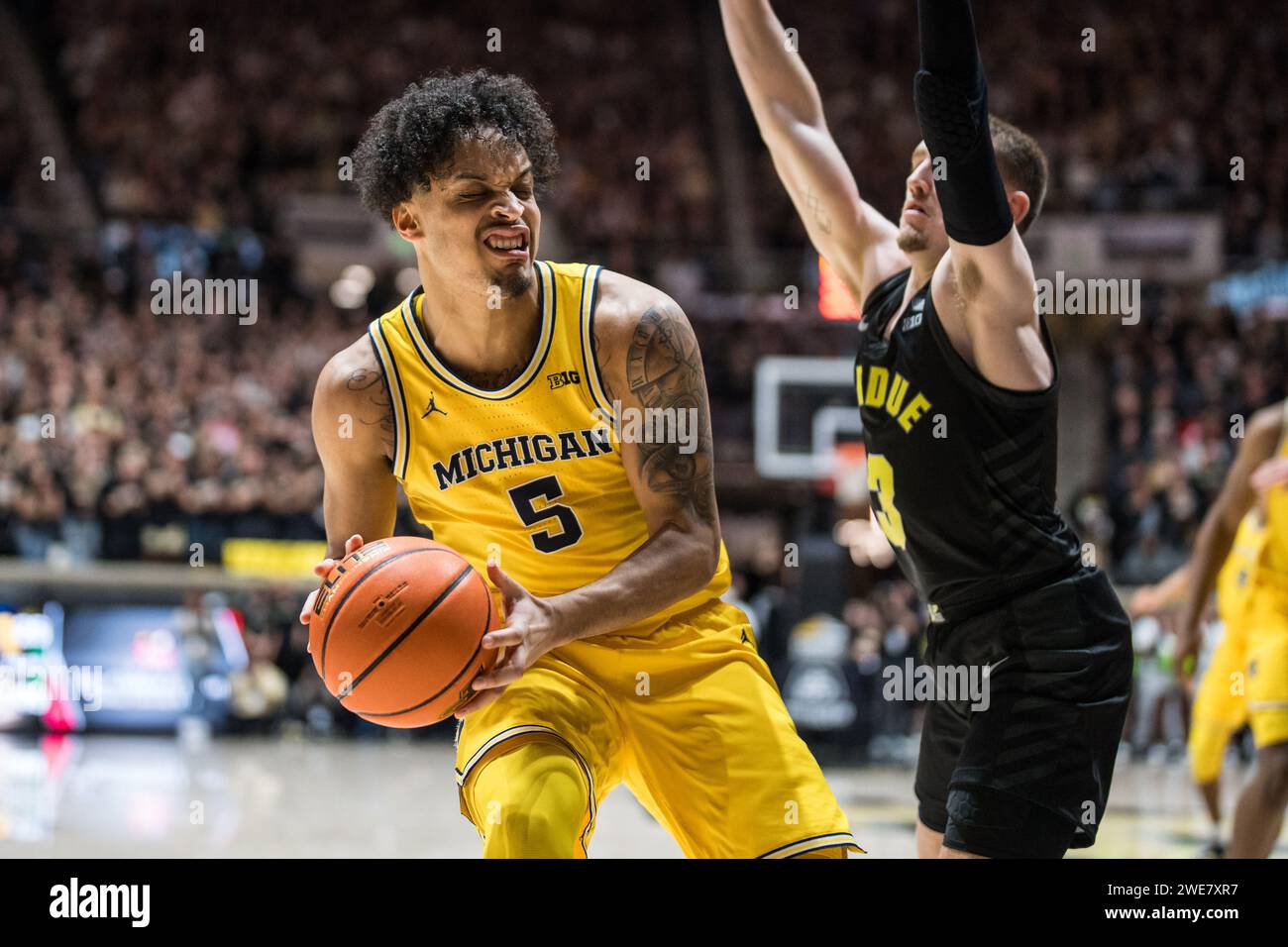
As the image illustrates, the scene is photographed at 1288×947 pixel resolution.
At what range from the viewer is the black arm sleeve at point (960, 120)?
9.44 ft

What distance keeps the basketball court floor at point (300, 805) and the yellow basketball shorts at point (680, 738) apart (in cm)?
347

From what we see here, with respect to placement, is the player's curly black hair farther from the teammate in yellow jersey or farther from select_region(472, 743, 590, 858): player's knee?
the teammate in yellow jersey

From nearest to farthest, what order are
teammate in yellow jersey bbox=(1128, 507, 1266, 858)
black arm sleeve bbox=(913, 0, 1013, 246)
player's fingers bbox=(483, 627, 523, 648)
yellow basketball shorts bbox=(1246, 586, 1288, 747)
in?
player's fingers bbox=(483, 627, 523, 648), black arm sleeve bbox=(913, 0, 1013, 246), yellow basketball shorts bbox=(1246, 586, 1288, 747), teammate in yellow jersey bbox=(1128, 507, 1266, 858)

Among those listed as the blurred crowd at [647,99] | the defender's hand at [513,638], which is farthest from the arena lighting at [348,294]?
the defender's hand at [513,638]

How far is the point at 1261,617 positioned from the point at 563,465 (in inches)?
126

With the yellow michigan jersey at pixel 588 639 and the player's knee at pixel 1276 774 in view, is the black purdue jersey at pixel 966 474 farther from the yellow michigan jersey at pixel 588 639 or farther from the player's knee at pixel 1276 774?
the player's knee at pixel 1276 774

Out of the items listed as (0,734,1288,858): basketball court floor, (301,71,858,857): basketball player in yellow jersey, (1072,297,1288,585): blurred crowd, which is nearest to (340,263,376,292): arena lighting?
(0,734,1288,858): basketball court floor

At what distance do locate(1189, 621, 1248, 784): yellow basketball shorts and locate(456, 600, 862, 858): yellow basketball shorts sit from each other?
3225 mm

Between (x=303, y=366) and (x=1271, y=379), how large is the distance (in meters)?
9.96

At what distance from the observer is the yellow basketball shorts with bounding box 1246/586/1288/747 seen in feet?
15.3

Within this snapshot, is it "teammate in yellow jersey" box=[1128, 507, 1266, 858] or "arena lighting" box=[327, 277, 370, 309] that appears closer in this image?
"teammate in yellow jersey" box=[1128, 507, 1266, 858]

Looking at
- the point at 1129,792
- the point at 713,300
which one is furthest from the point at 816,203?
the point at 713,300

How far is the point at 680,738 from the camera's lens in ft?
10.3

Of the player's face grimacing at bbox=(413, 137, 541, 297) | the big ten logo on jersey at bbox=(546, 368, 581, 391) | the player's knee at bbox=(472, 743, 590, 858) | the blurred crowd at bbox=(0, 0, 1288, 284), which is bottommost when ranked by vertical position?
the player's knee at bbox=(472, 743, 590, 858)
